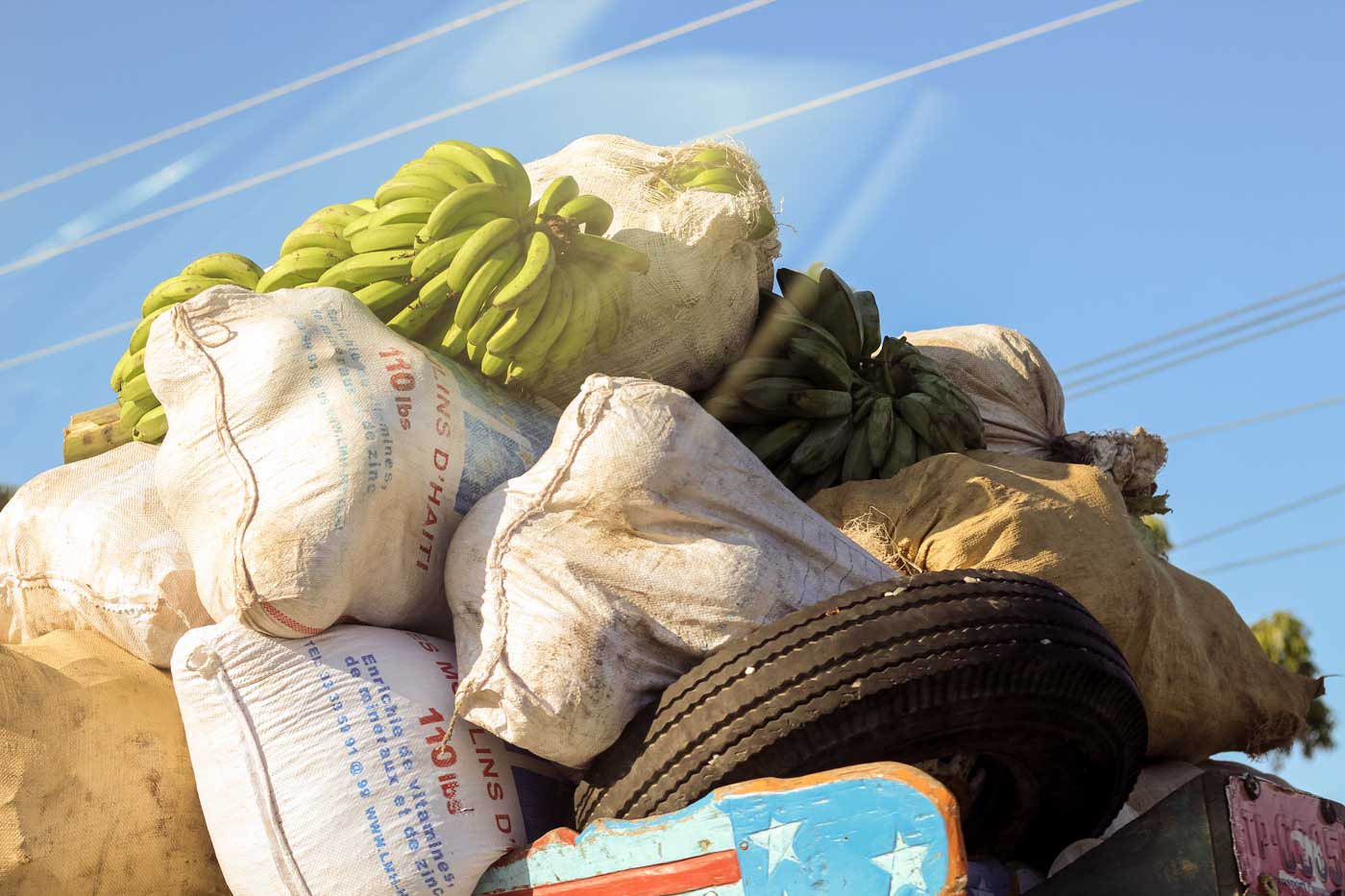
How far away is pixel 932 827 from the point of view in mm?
1524

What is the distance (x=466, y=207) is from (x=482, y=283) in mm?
160

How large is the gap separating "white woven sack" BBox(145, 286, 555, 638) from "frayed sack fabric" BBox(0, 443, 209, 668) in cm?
15

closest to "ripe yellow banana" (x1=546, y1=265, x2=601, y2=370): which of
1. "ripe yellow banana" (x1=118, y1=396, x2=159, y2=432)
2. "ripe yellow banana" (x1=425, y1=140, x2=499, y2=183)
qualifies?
"ripe yellow banana" (x1=425, y1=140, x2=499, y2=183)

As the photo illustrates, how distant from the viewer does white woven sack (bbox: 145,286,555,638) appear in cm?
202

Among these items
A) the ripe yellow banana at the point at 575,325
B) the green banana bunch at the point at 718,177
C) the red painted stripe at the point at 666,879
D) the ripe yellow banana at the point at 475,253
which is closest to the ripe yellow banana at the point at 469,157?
the ripe yellow banana at the point at 475,253

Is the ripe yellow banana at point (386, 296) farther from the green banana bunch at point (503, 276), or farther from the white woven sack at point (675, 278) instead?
the white woven sack at point (675, 278)

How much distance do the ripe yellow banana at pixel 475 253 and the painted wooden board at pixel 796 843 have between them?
1.03 meters

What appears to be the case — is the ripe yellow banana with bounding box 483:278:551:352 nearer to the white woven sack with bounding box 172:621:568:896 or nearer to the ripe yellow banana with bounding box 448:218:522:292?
the ripe yellow banana with bounding box 448:218:522:292

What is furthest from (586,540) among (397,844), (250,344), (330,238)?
(330,238)

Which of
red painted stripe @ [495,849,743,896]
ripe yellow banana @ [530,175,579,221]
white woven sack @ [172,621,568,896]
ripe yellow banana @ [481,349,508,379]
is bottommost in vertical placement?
red painted stripe @ [495,849,743,896]

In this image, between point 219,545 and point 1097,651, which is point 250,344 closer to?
point 219,545

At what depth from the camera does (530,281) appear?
237 centimetres

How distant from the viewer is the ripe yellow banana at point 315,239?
264 centimetres

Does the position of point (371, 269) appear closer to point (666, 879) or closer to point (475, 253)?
point (475, 253)
